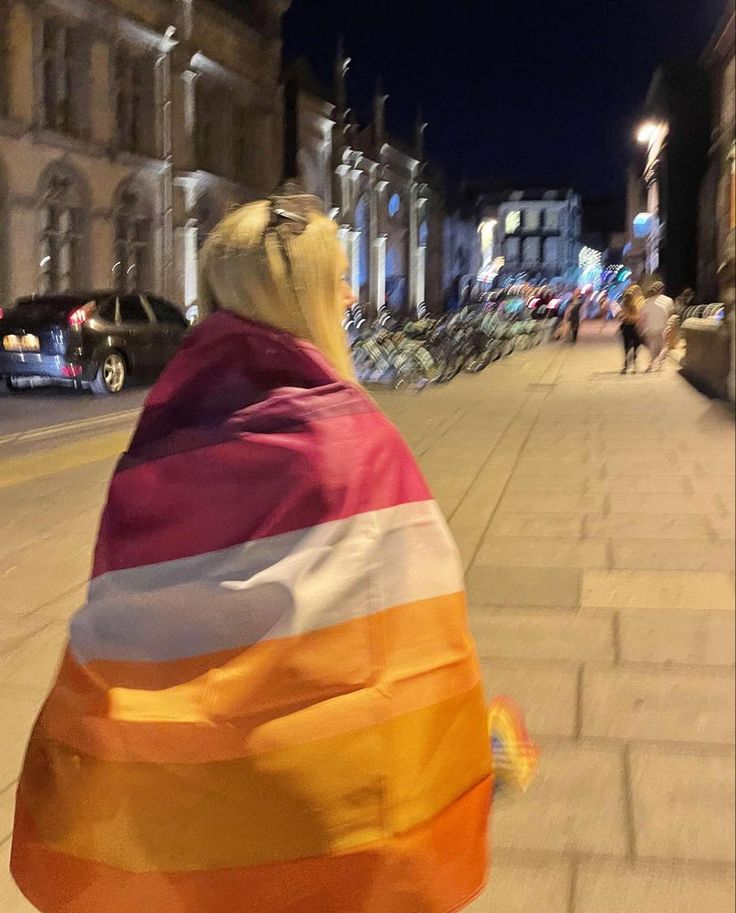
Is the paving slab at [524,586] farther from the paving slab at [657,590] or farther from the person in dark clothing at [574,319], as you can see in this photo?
the person in dark clothing at [574,319]

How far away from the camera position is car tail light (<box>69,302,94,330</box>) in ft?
47.1

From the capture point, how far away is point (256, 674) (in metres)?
1.47

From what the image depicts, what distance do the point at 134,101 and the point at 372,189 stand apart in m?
18.9

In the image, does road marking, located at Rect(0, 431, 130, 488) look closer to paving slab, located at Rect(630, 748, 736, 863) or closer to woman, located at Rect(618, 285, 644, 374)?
paving slab, located at Rect(630, 748, 736, 863)

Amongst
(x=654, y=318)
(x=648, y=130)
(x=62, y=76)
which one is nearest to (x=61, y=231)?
(x=62, y=76)

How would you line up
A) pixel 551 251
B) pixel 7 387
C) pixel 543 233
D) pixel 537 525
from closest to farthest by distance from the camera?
pixel 537 525, pixel 7 387, pixel 543 233, pixel 551 251

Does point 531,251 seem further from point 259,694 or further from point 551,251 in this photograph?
point 259,694

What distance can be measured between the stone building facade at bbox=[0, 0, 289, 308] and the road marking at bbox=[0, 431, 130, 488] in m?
11.2

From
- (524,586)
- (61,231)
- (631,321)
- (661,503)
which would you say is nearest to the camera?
(524,586)

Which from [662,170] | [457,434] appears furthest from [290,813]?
[662,170]

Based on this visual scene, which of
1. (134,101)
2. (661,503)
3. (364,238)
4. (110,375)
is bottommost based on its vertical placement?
(661,503)

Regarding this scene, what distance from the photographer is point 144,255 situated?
2683cm

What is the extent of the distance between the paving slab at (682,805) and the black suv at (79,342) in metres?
11.2

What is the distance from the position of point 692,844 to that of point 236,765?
1.77m
